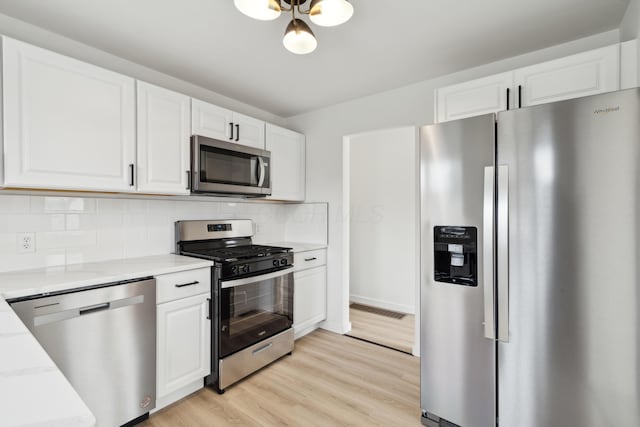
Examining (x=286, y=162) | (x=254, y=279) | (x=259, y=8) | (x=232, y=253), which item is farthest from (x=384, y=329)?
(x=259, y=8)

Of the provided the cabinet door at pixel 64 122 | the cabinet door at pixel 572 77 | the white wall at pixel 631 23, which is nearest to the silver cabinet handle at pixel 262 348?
the cabinet door at pixel 64 122

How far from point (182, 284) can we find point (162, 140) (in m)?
1.01

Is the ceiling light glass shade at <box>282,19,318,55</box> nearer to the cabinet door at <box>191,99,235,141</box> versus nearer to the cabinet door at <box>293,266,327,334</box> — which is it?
the cabinet door at <box>191,99,235,141</box>

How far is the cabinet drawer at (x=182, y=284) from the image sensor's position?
192 centimetres

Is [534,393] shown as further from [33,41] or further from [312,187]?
[33,41]

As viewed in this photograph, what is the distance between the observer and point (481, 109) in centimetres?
200

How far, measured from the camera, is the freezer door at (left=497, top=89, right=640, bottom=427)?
51.0 inches

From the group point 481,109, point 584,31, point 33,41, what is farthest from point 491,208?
point 33,41

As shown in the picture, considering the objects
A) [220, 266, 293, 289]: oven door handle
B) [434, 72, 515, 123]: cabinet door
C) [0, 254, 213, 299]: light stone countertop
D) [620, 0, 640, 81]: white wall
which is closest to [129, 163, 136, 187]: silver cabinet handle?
[0, 254, 213, 299]: light stone countertop

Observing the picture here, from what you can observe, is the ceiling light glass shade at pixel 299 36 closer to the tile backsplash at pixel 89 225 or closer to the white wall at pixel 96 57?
the white wall at pixel 96 57

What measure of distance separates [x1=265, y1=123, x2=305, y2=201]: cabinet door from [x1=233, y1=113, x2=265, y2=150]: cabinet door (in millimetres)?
100

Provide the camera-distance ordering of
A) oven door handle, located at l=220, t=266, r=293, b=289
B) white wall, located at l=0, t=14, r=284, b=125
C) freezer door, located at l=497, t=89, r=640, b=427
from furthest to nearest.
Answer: oven door handle, located at l=220, t=266, r=293, b=289 → white wall, located at l=0, t=14, r=284, b=125 → freezer door, located at l=497, t=89, r=640, b=427

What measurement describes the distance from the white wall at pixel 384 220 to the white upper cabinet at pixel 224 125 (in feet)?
5.30

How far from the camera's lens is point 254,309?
8.02 feet
